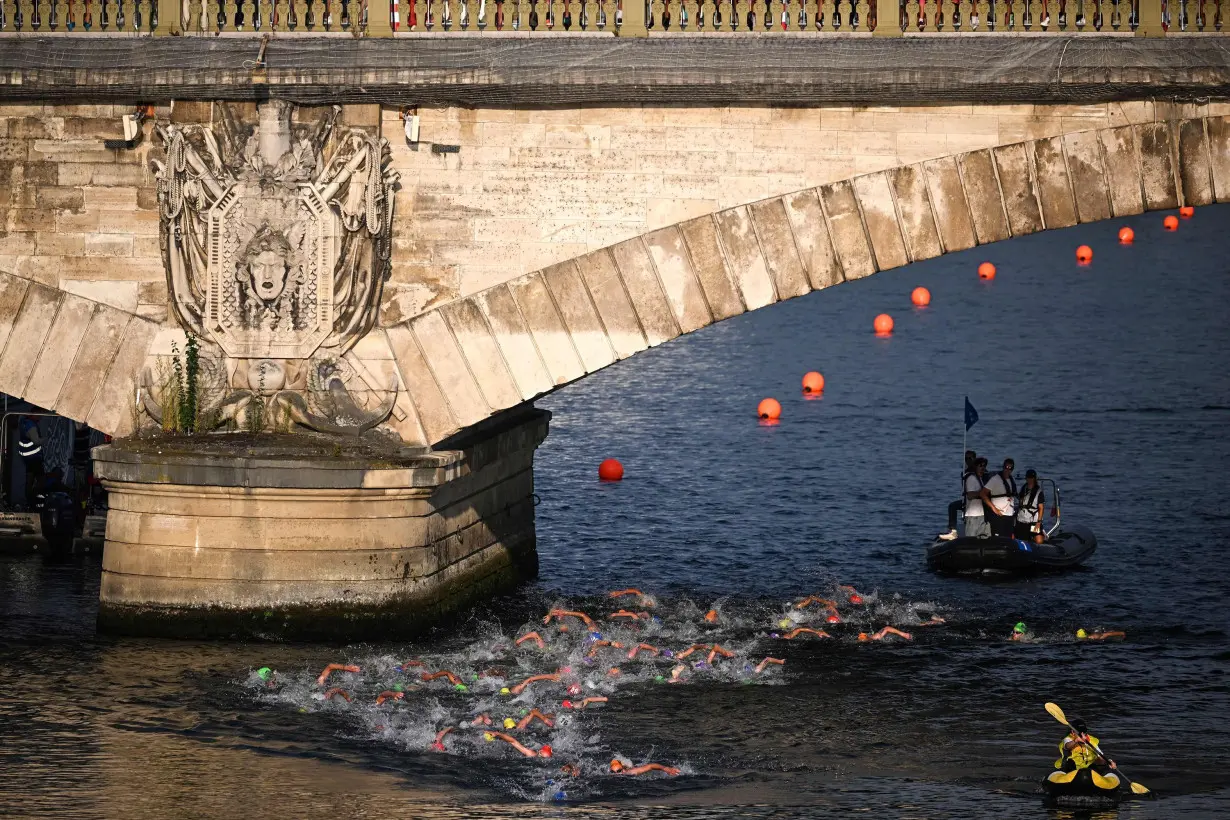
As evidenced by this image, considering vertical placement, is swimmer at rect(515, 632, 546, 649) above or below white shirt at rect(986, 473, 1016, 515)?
below

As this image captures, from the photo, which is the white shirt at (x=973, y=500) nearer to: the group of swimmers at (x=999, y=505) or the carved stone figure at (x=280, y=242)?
the group of swimmers at (x=999, y=505)

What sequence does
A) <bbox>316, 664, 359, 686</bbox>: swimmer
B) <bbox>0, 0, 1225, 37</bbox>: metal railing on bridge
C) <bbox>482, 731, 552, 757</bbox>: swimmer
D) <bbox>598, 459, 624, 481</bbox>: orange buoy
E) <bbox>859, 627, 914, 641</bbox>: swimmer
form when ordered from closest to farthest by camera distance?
1. <bbox>482, 731, 552, 757</bbox>: swimmer
2. <bbox>0, 0, 1225, 37</bbox>: metal railing on bridge
3. <bbox>316, 664, 359, 686</bbox>: swimmer
4. <bbox>859, 627, 914, 641</bbox>: swimmer
5. <bbox>598, 459, 624, 481</bbox>: orange buoy

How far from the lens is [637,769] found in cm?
1866

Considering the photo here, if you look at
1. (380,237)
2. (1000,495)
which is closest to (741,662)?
(380,237)

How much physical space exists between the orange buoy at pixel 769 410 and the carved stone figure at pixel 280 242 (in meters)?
20.0

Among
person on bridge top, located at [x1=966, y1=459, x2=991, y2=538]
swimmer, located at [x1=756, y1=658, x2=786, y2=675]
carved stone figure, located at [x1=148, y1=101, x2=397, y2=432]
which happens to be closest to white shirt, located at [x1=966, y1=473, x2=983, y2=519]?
person on bridge top, located at [x1=966, y1=459, x2=991, y2=538]

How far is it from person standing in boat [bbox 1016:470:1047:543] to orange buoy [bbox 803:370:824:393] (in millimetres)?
15842

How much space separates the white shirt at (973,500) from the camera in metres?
28.8

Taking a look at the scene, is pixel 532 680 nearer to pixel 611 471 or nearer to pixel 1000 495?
pixel 1000 495

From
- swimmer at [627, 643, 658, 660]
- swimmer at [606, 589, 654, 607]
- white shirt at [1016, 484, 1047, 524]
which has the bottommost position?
swimmer at [627, 643, 658, 660]

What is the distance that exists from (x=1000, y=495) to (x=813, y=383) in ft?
52.8

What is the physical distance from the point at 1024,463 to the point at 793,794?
761 inches

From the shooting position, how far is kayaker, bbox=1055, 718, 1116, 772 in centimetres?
1772

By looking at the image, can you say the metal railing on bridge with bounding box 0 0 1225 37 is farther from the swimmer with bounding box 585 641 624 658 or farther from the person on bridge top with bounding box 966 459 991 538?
Result: the person on bridge top with bounding box 966 459 991 538
